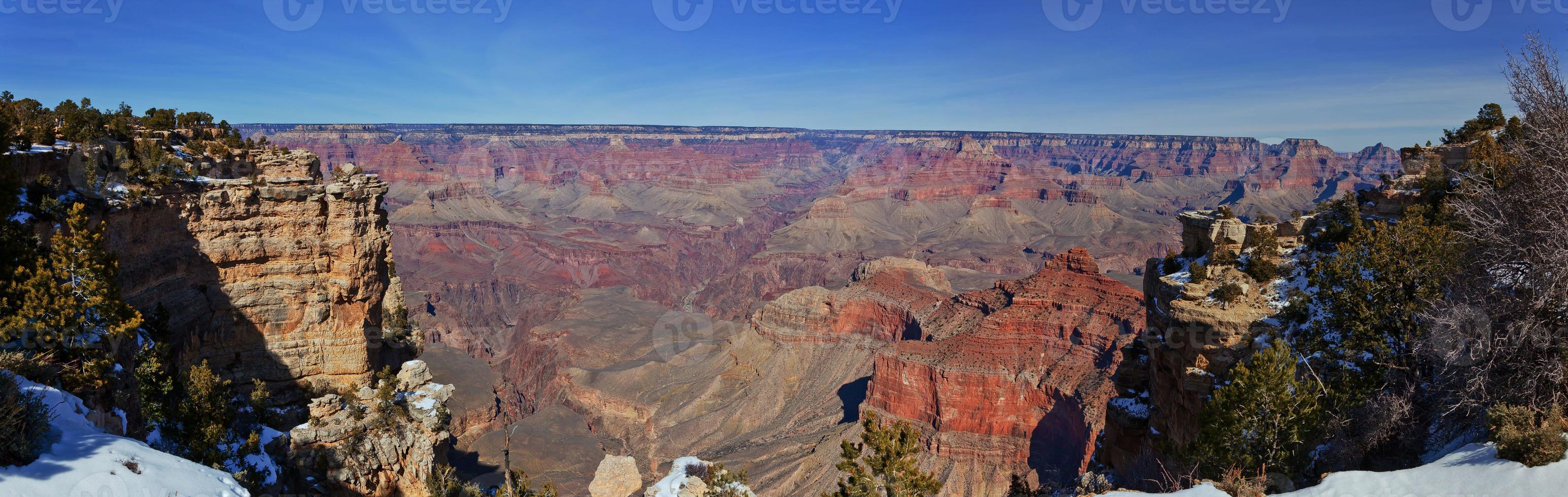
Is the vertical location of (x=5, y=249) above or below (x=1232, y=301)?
above

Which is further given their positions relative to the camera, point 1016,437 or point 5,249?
point 1016,437

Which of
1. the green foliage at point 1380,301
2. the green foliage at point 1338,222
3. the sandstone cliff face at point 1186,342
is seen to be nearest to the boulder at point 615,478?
the sandstone cliff face at point 1186,342

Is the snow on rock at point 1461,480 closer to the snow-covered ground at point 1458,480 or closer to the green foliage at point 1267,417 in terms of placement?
the snow-covered ground at point 1458,480

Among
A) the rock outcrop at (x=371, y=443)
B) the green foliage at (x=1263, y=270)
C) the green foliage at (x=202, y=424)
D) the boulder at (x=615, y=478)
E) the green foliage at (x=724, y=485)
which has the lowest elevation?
→ the boulder at (x=615, y=478)

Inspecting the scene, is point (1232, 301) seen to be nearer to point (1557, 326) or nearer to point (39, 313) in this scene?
point (1557, 326)

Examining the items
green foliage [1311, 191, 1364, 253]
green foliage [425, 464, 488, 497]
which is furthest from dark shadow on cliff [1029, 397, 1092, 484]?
green foliage [425, 464, 488, 497]

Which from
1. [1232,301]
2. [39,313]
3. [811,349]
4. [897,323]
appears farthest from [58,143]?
[897,323]
